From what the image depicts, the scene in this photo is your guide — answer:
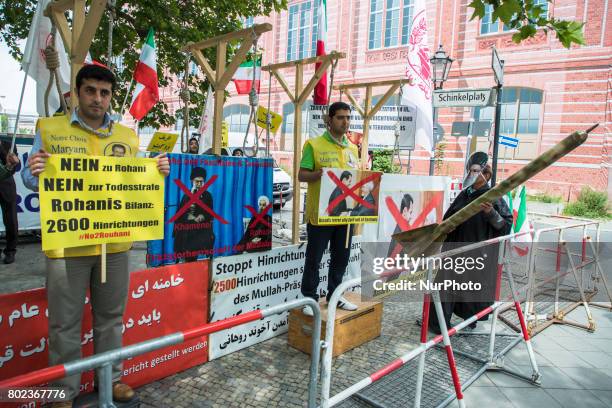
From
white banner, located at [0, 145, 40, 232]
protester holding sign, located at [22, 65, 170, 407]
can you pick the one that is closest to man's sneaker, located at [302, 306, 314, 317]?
protester holding sign, located at [22, 65, 170, 407]

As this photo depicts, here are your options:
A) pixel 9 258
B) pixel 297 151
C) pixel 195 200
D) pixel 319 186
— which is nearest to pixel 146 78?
pixel 195 200

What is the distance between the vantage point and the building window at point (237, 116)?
30.1m

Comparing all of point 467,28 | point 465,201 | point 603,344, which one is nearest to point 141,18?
point 465,201

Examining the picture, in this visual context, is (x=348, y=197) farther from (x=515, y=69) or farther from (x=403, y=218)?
(x=515, y=69)

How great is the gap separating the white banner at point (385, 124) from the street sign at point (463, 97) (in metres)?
0.47

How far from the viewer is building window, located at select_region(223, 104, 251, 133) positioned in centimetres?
3006

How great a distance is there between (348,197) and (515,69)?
63.1 feet

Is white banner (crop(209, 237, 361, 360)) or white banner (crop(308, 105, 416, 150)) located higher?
white banner (crop(308, 105, 416, 150))

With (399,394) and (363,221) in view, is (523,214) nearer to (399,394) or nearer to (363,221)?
(363,221)

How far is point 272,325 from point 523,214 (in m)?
4.40

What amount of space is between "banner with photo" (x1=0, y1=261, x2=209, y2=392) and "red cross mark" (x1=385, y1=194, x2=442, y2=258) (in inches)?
90.8

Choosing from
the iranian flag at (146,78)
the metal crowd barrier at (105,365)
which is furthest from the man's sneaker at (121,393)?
the iranian flag at (146,78)

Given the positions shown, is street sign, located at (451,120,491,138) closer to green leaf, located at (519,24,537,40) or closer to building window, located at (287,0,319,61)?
green leaf, located at (519,24,537,40)

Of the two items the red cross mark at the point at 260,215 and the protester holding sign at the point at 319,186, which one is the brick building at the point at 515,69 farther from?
the red cross mark at the point at 260,215
